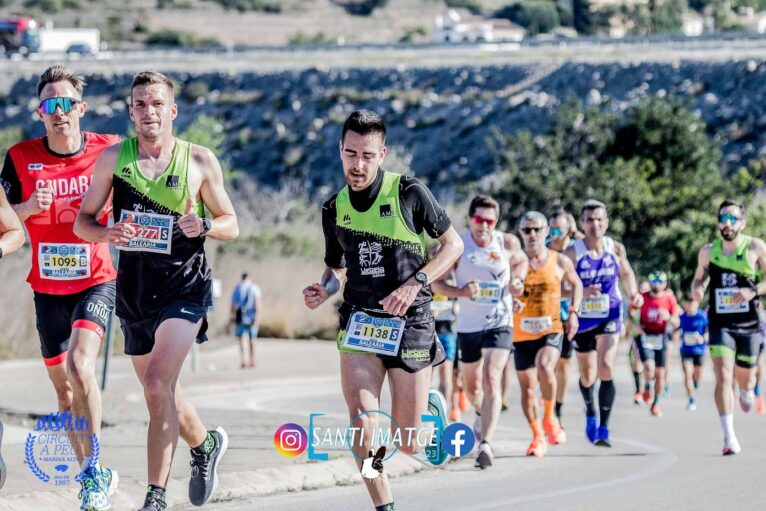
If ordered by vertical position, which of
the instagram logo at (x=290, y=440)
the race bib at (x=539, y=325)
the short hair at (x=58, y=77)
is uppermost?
the short hair at (x=58, y=77)

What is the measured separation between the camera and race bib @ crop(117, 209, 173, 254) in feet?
28.7

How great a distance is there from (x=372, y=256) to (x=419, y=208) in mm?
370

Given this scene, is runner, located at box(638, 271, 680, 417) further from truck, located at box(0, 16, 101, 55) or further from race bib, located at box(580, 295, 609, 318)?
truck, located at box(0, 16, 101, 55)

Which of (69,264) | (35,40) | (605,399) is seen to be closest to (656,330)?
(605,399)

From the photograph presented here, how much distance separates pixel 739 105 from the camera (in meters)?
65.0

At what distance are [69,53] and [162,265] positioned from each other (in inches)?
3377

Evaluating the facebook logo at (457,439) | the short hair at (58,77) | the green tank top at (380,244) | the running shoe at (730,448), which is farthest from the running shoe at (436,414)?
the running shoe at (730,448)

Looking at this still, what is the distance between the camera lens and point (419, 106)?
74.8m

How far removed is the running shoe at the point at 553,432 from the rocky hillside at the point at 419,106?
46.9 meters

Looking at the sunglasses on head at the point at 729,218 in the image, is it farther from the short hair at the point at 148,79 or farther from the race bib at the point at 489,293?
the short hair at the point at 148,79

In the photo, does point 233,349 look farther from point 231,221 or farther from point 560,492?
point 231,221

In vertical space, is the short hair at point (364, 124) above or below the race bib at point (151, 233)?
above

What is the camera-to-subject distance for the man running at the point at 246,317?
26.5 meters

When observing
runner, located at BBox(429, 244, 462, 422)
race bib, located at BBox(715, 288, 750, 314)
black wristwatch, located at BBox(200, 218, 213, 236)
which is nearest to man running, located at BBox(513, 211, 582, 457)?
race bib, located at BBox(715, 288, 750, 314)
